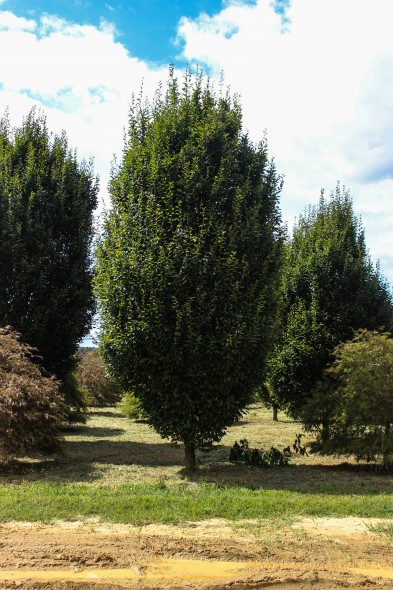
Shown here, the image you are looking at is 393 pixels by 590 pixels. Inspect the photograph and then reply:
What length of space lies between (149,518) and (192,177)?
19.4ft

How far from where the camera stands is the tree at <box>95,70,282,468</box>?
9.14m

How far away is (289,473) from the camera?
32.7 feet

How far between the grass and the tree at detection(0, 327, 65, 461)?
0.55 metres

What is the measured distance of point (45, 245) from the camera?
43.2 ft

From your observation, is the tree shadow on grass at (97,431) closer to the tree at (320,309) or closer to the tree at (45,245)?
the tree at (45,245)

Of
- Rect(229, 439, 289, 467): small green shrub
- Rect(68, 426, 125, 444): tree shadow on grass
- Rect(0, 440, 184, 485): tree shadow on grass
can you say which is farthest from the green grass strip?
Rect(68, 426, 125, 444): tree shadow on grass

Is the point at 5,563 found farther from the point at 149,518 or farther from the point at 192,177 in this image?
the point at 192,177

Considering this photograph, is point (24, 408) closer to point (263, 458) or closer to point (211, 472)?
point (211, 472)

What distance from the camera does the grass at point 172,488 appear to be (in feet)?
21.5

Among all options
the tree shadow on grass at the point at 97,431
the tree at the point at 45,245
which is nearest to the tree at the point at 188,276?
the tree at the point at 45,245

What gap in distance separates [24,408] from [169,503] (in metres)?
3.75

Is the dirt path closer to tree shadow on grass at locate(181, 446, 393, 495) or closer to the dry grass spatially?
tree shadow on grass at locate(181, 446, 393, 495)

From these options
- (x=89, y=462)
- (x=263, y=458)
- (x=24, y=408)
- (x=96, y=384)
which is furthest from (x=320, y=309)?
(x=96, y=384)

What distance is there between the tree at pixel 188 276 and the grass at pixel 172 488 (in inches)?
44.6
